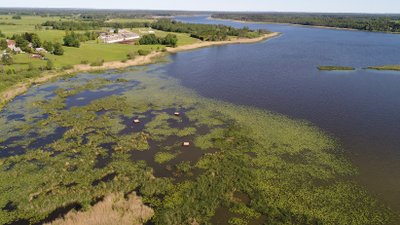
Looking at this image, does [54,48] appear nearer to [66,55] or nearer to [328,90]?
[66,55]

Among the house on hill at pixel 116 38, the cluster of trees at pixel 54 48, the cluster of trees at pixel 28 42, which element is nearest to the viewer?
the cluster of trees at pixel 54 48

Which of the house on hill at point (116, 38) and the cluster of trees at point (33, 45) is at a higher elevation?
the house on hill at point (116, 38)

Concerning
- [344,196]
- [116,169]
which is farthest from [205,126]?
[344,196]

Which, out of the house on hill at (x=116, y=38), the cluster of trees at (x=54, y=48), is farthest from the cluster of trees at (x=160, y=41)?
the cluster of trees at (x=54, y=48)

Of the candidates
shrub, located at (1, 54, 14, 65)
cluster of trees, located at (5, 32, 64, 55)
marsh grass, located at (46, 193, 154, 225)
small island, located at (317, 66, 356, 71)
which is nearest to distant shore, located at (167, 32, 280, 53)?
cluster of trees, located at (5, 32, 64, 55)

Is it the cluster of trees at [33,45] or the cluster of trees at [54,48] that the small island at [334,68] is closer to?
the cluster of trees at [54,48]

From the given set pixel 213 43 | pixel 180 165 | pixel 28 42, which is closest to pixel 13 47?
pixel 28 42

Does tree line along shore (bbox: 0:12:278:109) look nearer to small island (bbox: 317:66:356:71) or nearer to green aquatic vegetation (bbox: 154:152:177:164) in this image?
green aquatic vegetation (bbox: 154:152:177:164)
